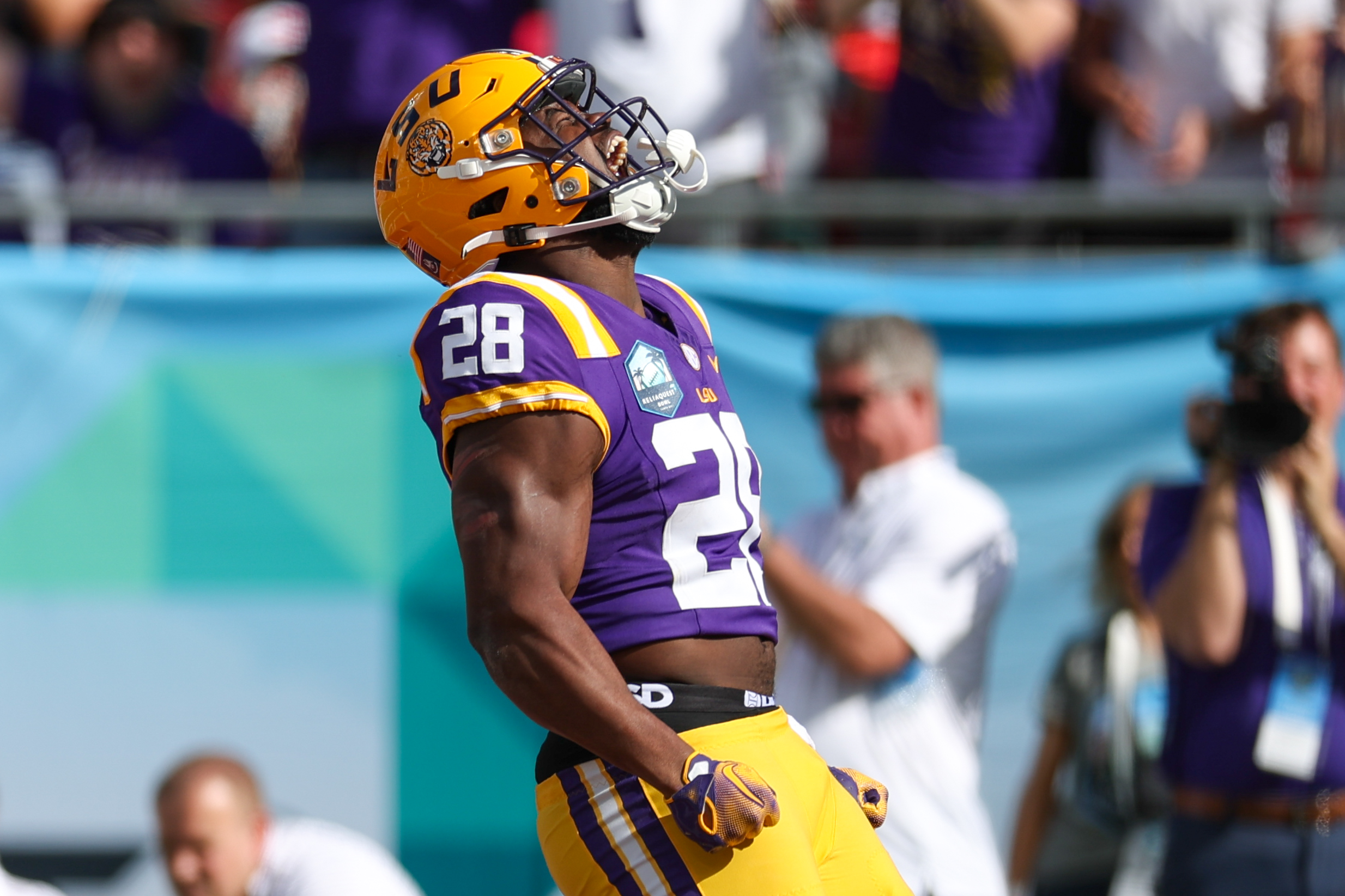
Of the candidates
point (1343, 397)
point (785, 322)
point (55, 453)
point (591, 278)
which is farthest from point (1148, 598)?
point (55, 453)

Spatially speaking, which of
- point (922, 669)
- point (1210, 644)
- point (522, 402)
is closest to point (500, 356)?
point (522, 402)

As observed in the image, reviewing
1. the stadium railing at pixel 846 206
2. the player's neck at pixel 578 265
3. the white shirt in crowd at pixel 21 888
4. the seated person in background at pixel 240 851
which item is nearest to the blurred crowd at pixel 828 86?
the stadium railing at pixel 846 206

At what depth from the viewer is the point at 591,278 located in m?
2.37

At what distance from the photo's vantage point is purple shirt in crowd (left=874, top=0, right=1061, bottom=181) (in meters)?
4.94

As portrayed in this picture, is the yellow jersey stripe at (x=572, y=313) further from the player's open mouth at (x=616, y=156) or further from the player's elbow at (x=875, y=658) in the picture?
the player's elbow at (x=875, y=658)

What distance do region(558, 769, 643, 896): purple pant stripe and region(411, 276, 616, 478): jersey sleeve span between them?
1.55 feet

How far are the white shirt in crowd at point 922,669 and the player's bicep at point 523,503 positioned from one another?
1.86 meters

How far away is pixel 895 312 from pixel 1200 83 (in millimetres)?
1337

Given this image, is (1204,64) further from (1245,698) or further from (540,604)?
(540,604)

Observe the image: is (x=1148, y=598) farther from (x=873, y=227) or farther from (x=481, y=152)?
(x=481, y=152)

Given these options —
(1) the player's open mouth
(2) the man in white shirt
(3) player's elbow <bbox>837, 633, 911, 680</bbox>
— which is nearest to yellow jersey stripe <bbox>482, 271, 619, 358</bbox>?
(1) the player's open mouth

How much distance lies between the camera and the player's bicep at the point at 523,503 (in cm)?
205

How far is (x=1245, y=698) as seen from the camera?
12.7 feet

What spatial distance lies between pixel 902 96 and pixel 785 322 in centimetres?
94
